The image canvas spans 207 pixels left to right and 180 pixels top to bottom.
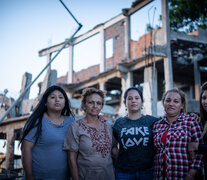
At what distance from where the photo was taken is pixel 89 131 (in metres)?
3.09

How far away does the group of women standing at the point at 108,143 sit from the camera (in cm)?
A: 285

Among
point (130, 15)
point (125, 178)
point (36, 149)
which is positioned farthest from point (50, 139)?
point (130, 15)

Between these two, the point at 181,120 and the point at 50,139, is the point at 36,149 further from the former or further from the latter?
the point at 181,120

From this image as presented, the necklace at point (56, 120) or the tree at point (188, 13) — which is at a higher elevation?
the tree at point (188, 13)

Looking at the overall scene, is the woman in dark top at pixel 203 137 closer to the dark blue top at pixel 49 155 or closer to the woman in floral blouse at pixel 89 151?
the woman in floral blouse at pixel 89 151

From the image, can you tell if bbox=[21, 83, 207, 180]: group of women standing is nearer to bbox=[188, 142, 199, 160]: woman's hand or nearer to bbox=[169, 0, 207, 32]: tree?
bbox=[188, 142, 199, 160]: woman's hand

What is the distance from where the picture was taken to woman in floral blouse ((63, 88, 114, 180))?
2.92 m

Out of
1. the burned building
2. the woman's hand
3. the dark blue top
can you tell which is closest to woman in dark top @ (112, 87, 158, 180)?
the woman's hand

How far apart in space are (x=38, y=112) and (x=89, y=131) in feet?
2.53

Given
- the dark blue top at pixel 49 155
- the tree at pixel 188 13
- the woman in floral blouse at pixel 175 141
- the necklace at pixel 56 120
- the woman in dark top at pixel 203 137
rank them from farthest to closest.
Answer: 1. the tree at pixel 188 13
2. the necklace at pixel 56 120
3. the dark blue top at pixel 49 155
4. the woman in floral blouse at pixel 175 141
5. the woman in dark top at pixel 203 137

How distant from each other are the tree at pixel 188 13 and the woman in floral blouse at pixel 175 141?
18668 mm

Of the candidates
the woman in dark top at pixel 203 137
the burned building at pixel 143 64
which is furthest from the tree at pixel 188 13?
the woman in dark top at pixel 203 137

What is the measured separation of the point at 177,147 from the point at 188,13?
65.9ft

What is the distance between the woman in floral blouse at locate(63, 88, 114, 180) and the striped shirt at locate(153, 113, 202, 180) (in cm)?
64
